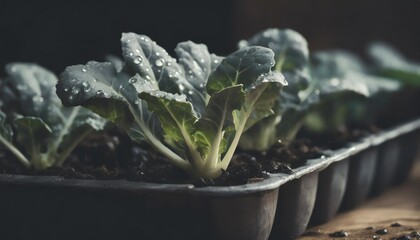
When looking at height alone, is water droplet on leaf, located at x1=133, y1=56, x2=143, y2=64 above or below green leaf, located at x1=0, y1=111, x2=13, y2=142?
above

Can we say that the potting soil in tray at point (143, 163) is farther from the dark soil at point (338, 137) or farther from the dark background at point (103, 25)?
the dark background at point (103, 25)

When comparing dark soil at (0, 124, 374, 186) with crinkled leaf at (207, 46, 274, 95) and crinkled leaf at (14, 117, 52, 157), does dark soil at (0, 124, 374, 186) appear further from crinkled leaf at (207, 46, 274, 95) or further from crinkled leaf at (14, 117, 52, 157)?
crinkled leaf at (207, 46, 274, 95)

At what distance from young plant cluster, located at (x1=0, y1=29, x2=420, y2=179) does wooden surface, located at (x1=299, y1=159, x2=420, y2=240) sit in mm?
245

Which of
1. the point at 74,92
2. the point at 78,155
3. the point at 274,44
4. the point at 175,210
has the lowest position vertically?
the point at 78,155

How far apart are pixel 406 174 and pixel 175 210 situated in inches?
52.5

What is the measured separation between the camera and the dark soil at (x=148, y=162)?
4.48ft

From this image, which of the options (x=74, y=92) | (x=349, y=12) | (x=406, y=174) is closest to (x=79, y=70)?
(x=74, y=92)

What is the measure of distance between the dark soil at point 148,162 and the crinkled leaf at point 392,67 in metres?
0.47

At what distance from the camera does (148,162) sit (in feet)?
5.24

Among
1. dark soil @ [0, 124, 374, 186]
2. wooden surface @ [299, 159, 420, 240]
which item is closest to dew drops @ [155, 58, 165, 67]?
dark soil @ [0, 124, 374, 186]

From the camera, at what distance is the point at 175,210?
50.5 inches

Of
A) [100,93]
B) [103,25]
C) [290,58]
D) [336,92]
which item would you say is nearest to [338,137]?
[336,92]

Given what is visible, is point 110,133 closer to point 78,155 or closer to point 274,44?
point 78,155

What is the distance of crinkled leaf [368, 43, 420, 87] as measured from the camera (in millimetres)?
2367
